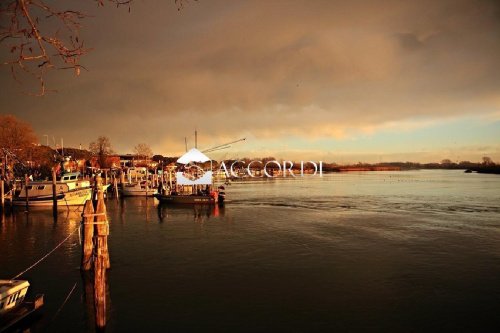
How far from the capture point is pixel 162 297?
48.5 feet

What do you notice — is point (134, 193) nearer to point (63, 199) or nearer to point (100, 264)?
point (63, 199)

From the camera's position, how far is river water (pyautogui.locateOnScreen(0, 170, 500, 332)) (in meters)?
12.7

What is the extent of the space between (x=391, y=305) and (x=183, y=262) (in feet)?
37.5

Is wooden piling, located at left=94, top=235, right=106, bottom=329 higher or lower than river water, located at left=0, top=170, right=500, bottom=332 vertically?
higher

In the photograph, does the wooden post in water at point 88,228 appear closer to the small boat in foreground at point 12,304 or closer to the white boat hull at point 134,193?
the small boat in foreground at point 12,304

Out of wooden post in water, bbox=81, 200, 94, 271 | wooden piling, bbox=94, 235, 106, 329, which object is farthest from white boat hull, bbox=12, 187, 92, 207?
wooden piling, bbox=94, 235, 106, 329

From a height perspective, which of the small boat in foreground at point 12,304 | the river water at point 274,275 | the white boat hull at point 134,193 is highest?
the white boat hull at point 134,193

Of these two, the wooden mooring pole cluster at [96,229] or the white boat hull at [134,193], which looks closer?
the wooden mooring pole cluster at [96,229]

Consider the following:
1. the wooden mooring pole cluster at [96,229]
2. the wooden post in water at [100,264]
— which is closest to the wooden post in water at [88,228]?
the wooden mooring pole cluster at [96,229]

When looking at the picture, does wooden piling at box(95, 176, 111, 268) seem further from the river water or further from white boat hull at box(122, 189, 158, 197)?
white boat hull at box(122, 189, 158, 197)

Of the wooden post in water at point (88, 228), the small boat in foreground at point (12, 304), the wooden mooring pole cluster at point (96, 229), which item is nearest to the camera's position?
the small boat in foreground at point (12, 304)

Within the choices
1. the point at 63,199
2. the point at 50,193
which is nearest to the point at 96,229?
the point at 63,199

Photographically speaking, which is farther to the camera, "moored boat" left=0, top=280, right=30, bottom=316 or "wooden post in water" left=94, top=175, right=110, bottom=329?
"wooden post in water" left=94, top=175, right=110, bottom=329

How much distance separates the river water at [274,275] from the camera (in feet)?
41.7
